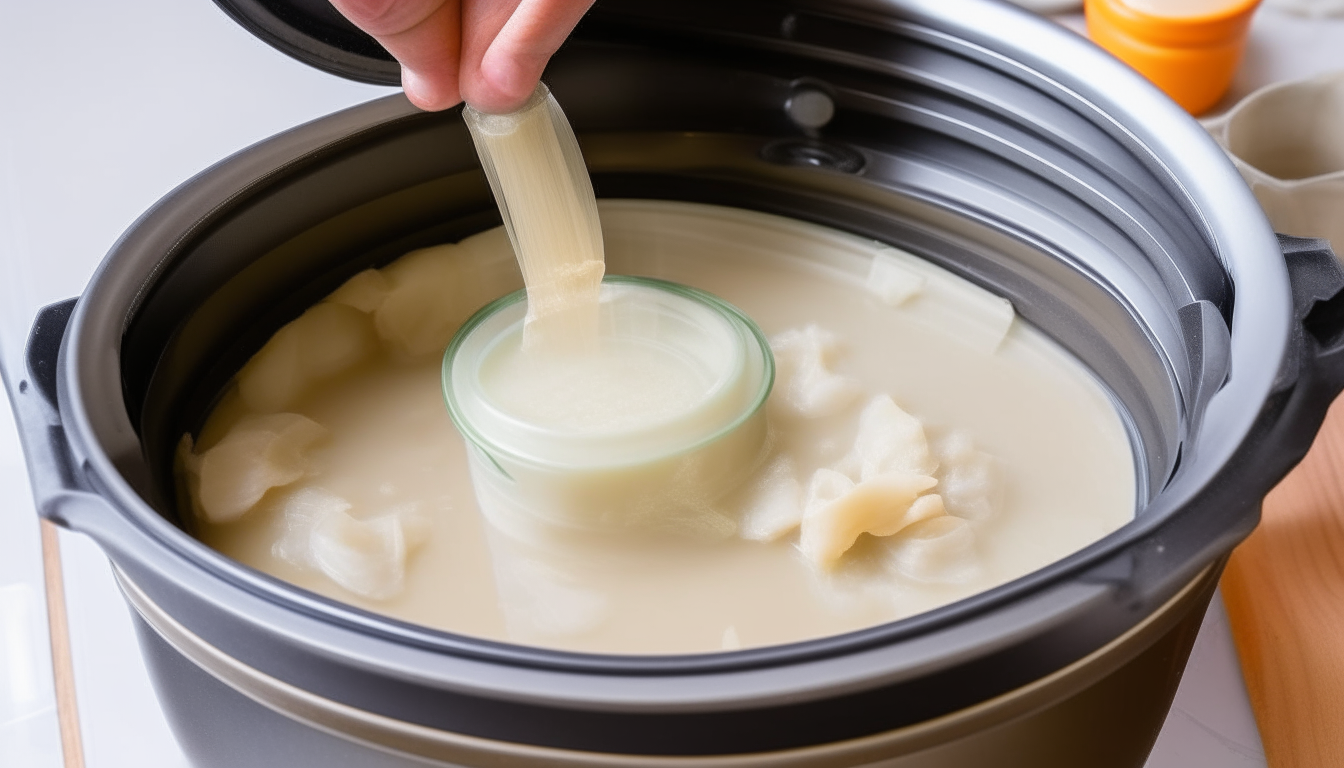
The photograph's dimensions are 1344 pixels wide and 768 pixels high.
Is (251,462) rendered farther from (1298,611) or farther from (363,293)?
(1298,611)

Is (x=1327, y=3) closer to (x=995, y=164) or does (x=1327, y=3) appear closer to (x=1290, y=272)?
(x=995, y=164)

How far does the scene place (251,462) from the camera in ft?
3.09

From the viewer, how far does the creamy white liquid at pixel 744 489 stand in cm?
84

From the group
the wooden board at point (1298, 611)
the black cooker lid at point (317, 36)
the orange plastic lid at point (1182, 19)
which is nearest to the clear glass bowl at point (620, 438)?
the black cooker lid at point (317, 36)

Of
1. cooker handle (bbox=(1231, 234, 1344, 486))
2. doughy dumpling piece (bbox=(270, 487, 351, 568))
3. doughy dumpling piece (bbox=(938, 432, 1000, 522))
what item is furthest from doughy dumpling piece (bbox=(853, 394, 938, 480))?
doughy dumpling piece (bbox=(270, 487, 351, 568))

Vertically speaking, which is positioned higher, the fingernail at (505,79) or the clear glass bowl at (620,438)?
the fingernail at (505,79)

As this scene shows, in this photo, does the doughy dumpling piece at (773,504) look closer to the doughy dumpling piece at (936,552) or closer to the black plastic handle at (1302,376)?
the doughy dumpling piece at (936,552)

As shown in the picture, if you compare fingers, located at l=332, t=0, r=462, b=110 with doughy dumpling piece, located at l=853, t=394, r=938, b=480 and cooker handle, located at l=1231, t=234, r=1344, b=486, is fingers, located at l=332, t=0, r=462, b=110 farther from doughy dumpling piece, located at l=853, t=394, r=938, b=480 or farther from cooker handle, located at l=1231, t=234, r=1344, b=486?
cooker handle, located at l=1231, t=234, r=1344, b=486

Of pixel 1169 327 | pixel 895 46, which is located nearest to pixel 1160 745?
pixel 1169 327

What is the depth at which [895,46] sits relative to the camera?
1089 mm

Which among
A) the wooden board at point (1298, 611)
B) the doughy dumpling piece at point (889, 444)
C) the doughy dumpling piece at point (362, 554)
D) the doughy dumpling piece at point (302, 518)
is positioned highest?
the doughy dumpling piece at point (302, 518)

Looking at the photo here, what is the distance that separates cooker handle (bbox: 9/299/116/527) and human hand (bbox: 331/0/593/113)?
0.27 m

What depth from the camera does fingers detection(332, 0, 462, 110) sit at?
0.78 m

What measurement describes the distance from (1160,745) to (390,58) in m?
0.81
